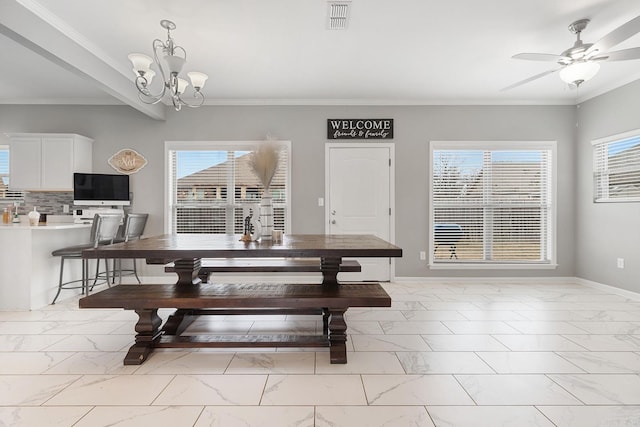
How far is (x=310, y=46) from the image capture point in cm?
324

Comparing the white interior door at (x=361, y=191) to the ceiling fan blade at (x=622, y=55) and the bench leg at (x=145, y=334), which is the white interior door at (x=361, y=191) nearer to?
the ceiling fan blade at (x=622, y=55)

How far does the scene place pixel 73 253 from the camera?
3695mm

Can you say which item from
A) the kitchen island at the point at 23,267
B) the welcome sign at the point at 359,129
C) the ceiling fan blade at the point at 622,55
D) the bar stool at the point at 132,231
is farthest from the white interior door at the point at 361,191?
the kitchen island at the point at 23,267

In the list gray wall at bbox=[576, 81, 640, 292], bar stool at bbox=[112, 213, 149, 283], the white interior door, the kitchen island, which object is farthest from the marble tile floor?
the white interior door

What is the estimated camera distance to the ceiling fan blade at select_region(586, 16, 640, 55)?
218 centimetres

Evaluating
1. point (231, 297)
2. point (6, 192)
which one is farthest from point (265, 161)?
point (6, 192)

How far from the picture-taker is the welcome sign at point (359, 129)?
4.79 m

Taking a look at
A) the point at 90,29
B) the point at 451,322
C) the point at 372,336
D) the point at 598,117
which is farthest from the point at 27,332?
the point at 598,117

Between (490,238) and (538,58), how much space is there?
9.16 feet

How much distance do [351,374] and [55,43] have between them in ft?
11.7

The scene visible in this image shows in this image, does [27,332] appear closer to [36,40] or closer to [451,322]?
[36,40]

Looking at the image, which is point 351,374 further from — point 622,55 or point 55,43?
point 55,43

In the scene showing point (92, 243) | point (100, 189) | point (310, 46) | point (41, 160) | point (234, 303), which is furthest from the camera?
point (100, 189)

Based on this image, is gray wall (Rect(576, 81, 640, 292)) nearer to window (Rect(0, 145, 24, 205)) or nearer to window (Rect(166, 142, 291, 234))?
window (Rect(166, 142, 291, 234))
